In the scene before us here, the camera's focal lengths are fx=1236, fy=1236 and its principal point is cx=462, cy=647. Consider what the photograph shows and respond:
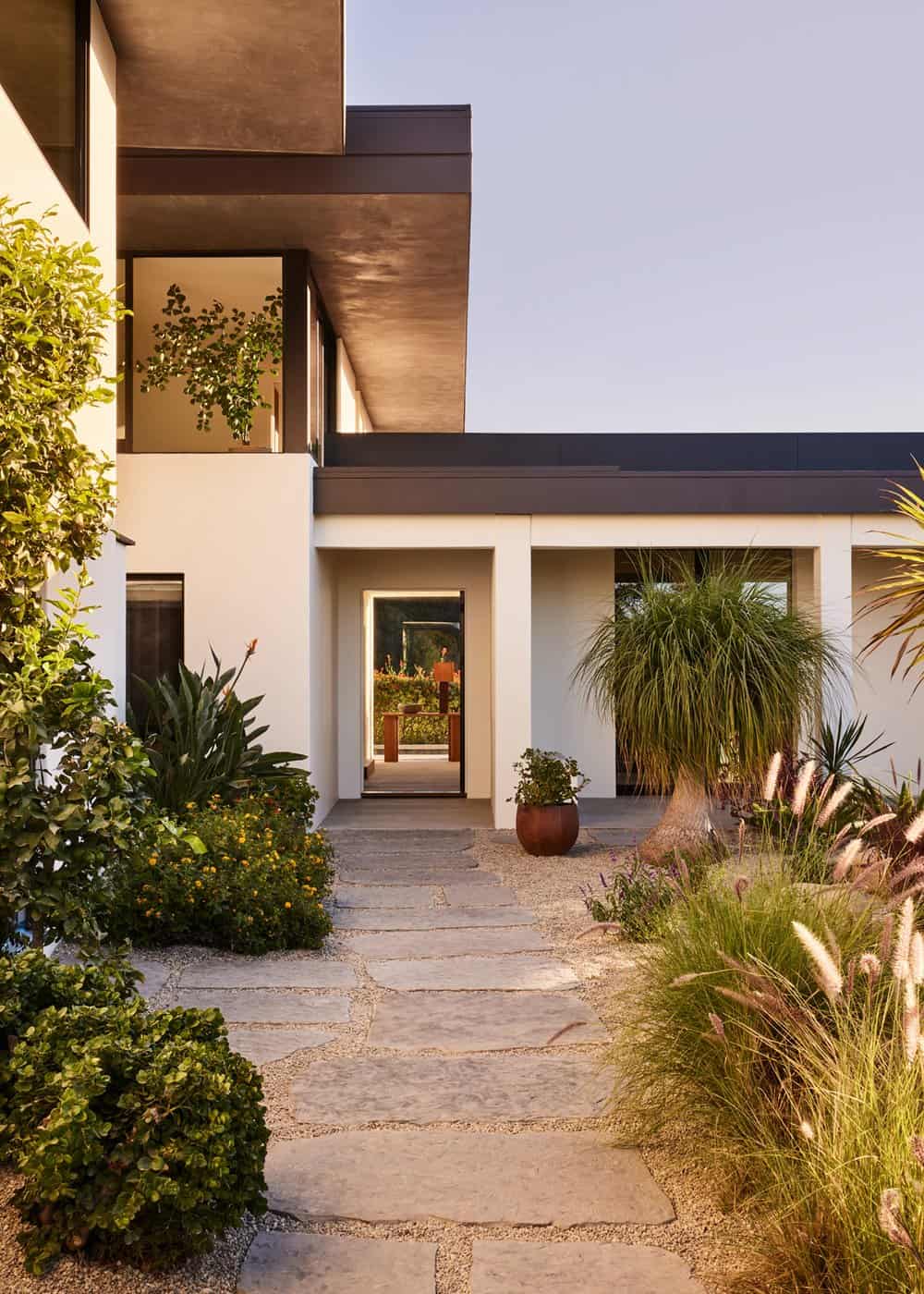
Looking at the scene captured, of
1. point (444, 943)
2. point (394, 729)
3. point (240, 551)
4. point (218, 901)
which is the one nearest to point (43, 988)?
point (218, 901)

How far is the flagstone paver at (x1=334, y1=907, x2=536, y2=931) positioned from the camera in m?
7.38

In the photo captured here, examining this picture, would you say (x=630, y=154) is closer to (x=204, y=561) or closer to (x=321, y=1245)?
(x=204, y=561)

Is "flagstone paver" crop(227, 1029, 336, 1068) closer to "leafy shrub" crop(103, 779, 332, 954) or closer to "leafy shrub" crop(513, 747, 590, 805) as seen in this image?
"leafy shrub" crop(103, 779, 332, 954)

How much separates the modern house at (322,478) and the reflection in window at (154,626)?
1.0 inches

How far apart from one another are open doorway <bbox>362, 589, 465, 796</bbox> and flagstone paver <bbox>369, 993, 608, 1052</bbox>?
10980mm

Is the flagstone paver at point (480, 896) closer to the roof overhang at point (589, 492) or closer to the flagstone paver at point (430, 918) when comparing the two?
the flagstone paver at point (430, 918)

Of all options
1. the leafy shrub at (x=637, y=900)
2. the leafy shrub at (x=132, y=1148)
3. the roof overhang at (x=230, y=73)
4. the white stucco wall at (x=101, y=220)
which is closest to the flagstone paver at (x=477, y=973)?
the leafy shrub at (x=637, y=900)

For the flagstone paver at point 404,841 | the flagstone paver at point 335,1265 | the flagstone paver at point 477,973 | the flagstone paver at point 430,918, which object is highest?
the flagstone paver at point 335,1265

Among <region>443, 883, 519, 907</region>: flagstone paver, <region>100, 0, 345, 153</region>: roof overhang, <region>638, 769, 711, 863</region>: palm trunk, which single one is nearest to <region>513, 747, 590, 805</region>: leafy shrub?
<region>638, 769, 711, 863</region>: palm trunk

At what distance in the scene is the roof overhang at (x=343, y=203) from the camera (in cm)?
1034

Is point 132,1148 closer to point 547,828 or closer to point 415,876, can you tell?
point 415,876

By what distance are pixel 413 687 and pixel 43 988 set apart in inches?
623

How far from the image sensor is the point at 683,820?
9.14 meters

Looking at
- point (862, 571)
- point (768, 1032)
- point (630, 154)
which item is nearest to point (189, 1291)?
point (768, 1032)
